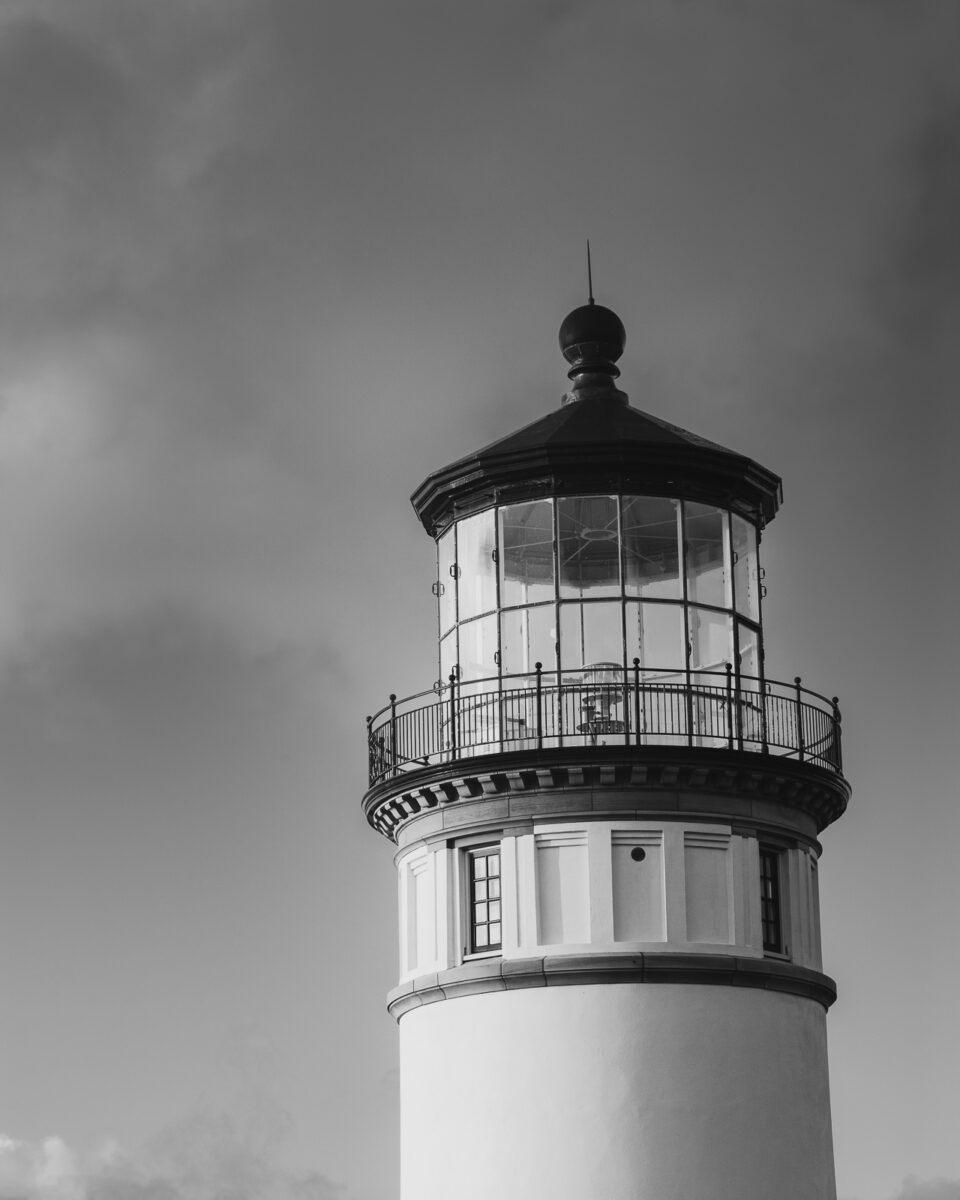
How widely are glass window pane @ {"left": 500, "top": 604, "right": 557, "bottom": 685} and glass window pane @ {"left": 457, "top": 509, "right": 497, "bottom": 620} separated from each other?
1.42ft

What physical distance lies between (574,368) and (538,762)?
6611 mm

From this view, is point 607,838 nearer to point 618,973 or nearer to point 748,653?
point 618,973

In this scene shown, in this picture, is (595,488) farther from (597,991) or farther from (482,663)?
(597,991)

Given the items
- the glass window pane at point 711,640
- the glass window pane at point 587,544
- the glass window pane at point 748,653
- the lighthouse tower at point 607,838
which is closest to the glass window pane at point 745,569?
the lighthouse tower at point 607,838

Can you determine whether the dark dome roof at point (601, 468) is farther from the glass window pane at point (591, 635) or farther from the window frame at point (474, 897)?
the window frame at point (474, 897)

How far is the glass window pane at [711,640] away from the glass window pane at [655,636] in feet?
1.00

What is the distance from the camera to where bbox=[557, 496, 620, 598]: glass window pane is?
32.5m

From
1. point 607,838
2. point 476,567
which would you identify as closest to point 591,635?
point 476,567

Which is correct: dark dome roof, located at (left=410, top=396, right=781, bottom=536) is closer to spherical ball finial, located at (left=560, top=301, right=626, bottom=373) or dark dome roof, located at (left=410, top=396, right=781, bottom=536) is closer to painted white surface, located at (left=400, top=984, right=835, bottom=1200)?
spherical ball finial, located at (left=560, top=301, right=626, bottom=373)

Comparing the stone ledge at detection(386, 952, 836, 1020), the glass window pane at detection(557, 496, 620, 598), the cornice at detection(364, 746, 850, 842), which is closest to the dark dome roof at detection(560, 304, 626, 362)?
the glass window pane at detection(557, 496, 620, 598)

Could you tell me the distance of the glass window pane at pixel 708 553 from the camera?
32625 millimetres

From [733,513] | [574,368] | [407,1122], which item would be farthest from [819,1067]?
[574,368]

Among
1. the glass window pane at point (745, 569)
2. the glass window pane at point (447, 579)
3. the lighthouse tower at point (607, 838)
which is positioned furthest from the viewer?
the glass window pane at point (447, 579)

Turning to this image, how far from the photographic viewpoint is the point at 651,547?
3275 cm
